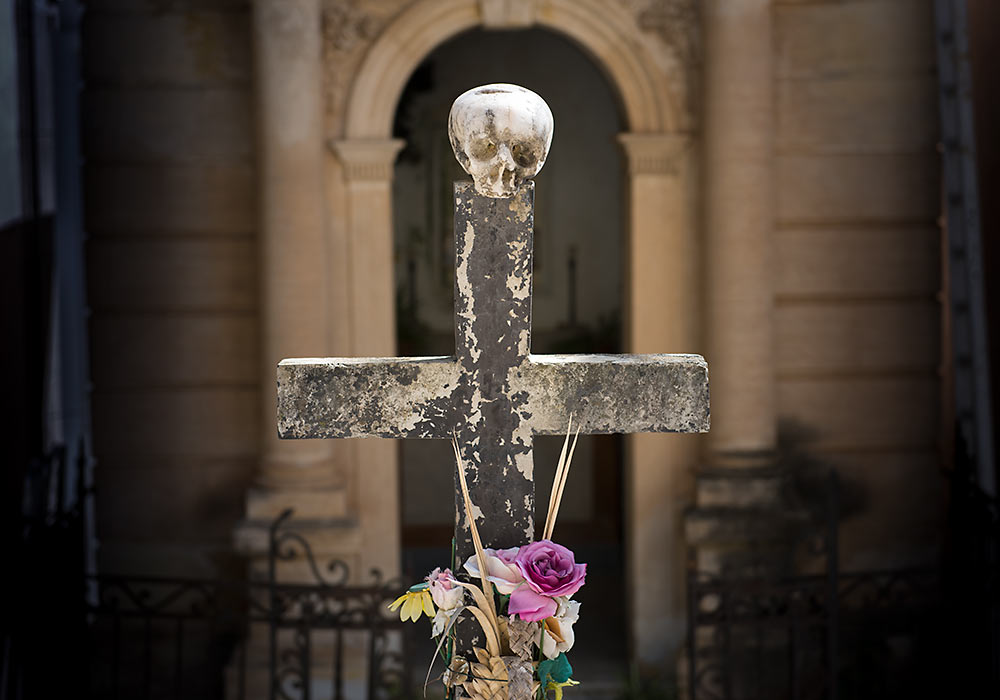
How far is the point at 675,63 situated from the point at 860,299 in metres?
1.87

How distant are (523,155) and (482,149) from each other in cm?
10

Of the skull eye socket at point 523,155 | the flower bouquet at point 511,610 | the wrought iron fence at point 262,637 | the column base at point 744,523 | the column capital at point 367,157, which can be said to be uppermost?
the column capital at point 367,157

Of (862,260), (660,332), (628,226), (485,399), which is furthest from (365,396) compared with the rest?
(862,260)

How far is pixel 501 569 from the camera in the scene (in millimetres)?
2615

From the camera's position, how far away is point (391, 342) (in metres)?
6.89

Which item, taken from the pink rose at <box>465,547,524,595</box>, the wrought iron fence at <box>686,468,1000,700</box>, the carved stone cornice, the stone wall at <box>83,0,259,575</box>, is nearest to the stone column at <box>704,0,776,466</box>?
the wrought iron fence at <box>686,468,1000,700</box>

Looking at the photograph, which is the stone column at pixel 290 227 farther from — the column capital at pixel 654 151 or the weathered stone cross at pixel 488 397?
the weathered stone cross at pixel 488 397

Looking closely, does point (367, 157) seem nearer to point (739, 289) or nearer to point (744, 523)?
point (739, 289)

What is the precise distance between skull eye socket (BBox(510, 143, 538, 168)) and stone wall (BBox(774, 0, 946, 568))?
4632 mm

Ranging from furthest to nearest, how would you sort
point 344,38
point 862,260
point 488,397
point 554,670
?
point 862,260 → point 344,38 → point 488,397 → point 554,670

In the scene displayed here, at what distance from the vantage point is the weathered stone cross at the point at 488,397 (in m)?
2.77

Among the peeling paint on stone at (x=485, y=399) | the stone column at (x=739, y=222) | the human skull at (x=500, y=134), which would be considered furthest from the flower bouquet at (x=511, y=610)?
the stone column at (x=739, y=222)

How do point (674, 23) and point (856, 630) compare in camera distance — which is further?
point (674, 23)

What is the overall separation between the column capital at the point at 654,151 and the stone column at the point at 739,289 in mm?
243
